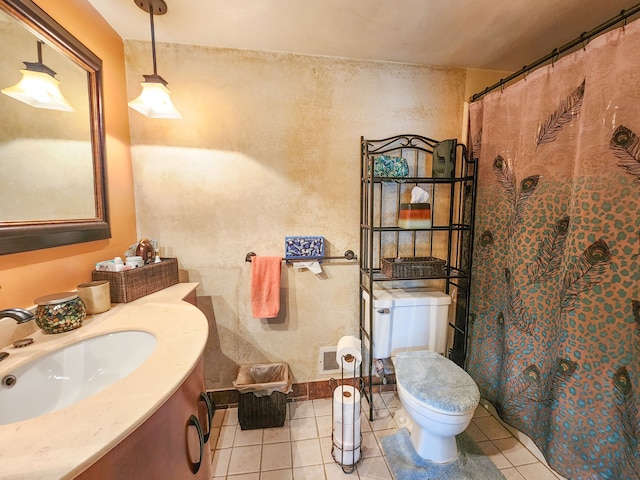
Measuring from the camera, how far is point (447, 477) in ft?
4.41

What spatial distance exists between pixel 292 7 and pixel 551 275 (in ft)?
5.81

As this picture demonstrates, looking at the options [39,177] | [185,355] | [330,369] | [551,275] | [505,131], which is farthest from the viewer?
[330,369]

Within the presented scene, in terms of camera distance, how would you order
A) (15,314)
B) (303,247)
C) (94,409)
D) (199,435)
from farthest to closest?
(303,247)
(199,435)
(15,314)
(94,409)

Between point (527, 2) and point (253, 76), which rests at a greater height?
point (527, 2)

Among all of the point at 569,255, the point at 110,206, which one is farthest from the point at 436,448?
the point at 110,206

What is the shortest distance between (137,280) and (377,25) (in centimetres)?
173

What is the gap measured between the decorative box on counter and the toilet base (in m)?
1.59

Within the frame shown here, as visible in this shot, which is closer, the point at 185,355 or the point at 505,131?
the point at 185,355

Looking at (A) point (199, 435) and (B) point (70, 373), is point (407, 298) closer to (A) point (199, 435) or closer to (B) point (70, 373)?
(A) point (199, 435)

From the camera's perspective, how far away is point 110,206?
1.39m

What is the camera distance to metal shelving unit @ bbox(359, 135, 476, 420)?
1.76 m

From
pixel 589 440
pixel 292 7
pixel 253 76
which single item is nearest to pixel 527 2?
pixel 292 7

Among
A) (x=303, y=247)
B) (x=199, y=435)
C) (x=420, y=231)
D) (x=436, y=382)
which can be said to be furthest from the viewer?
(x=420, y=231)

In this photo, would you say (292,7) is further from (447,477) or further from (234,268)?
(447,477)
